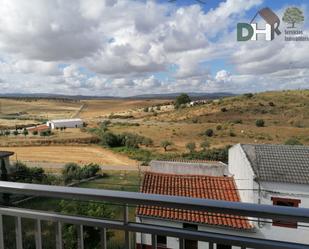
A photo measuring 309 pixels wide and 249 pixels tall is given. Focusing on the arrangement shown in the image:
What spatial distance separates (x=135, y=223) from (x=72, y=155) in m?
16.9

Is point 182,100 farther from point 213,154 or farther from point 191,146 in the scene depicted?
point 213,154

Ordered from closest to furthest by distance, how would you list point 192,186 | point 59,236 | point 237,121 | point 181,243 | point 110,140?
point 181,243 → point 59,236 → point 192,186 → point 237,121 → point 110,140

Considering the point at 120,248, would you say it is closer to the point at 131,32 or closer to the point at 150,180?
the point at 150,180

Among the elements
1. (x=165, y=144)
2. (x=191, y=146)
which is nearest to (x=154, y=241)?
(x=191, y=146)

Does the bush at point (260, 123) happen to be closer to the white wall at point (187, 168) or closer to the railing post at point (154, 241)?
the white wall at point (187, 168)

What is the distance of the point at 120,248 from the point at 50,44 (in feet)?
31.9

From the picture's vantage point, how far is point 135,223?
773 mm

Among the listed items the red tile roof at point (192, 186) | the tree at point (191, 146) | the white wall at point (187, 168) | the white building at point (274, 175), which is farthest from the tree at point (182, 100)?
the white building at point (274, 175)

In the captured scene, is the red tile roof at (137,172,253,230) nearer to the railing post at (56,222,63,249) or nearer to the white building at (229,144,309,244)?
the white building at (229,144,309,244)

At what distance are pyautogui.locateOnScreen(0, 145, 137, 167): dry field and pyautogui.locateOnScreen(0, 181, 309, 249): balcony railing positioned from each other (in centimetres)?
1415

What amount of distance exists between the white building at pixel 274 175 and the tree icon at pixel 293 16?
343 cm

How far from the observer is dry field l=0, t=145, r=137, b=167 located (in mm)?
15586

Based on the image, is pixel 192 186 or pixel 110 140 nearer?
pixel 192 186

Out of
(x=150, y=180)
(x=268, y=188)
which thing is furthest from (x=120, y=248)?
(x=150, y=180)
